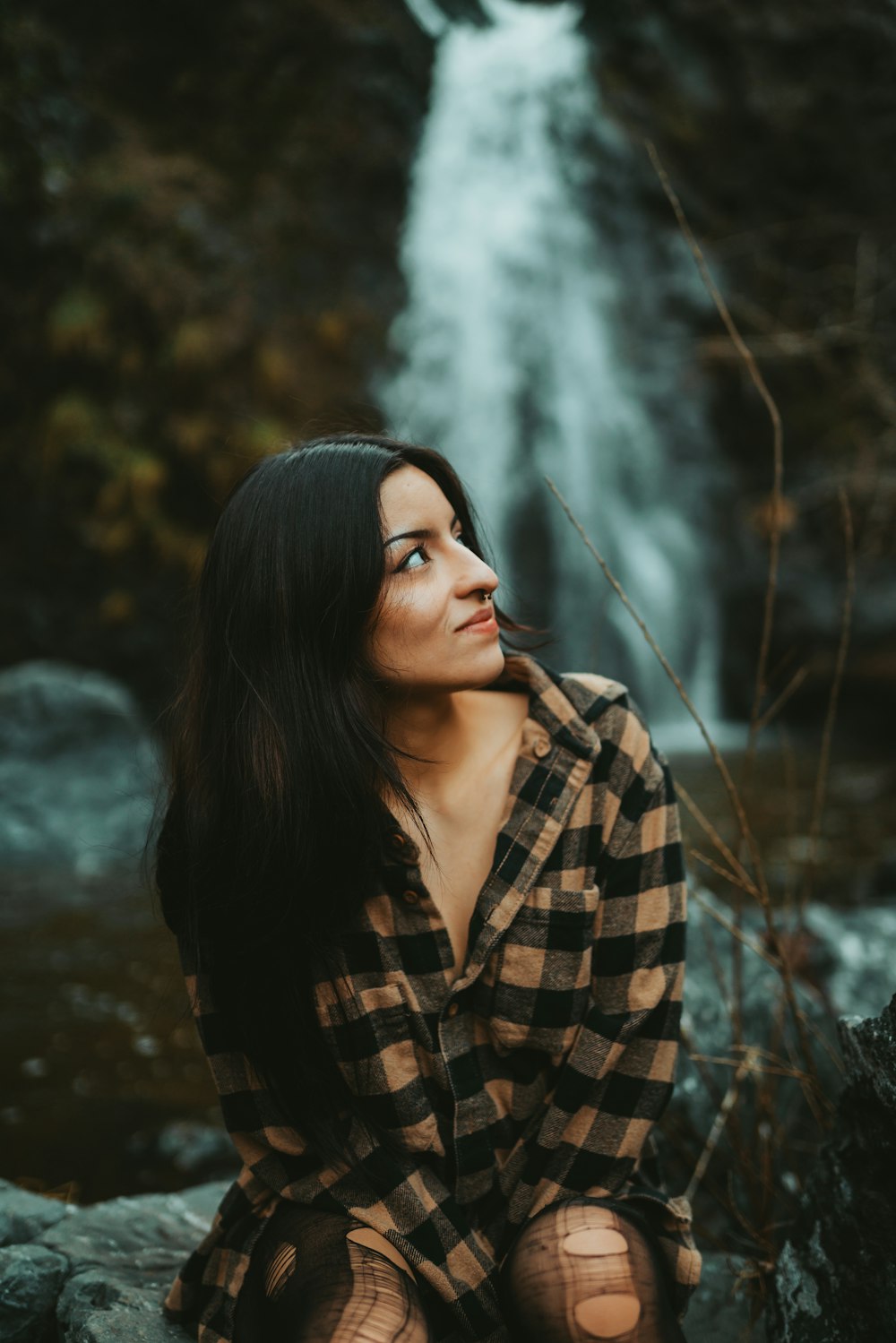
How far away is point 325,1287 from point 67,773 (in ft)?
18.5

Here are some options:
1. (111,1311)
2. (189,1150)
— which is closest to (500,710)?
(111,1311)

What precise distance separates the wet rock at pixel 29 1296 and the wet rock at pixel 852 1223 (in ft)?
4.04

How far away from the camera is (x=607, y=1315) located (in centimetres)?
139

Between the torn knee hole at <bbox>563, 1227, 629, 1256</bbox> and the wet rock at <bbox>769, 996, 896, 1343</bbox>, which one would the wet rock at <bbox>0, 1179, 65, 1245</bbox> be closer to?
the torn knee hole at <bbox>563, 1227, 629, 1256</bbox>

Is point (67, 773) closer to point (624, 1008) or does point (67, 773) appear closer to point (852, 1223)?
point (624, 1008)

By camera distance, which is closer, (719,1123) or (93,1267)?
(93,1267)

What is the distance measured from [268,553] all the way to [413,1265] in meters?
1.04

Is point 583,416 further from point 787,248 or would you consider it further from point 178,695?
point 178,695

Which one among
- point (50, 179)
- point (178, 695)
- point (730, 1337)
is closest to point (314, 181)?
point (50, 179)

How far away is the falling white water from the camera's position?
397 inches

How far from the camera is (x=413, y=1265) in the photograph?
151cm

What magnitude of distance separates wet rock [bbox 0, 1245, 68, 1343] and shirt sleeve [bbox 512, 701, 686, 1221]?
2.96ft

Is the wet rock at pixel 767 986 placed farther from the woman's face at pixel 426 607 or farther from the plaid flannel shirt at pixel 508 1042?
the woman's face at pixel 426 607

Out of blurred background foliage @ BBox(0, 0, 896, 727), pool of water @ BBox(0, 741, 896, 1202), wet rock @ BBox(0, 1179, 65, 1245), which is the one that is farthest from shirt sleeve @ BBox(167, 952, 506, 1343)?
blurred background foliage @ BBox(0, 0, 896, 727)
